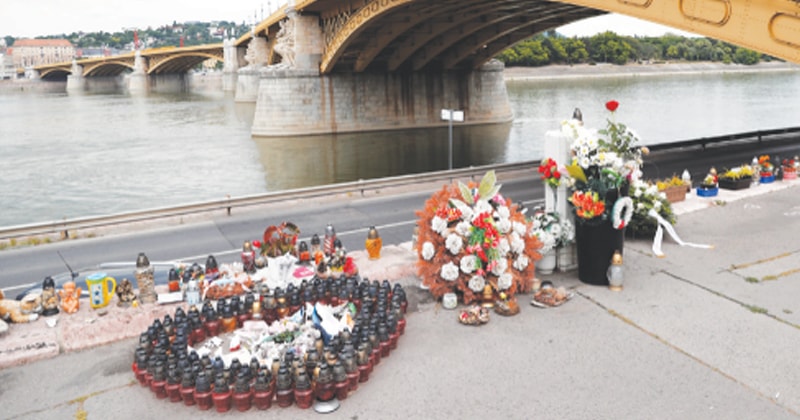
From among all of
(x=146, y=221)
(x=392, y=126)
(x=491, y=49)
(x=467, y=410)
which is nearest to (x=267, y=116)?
(x=392, y=126)

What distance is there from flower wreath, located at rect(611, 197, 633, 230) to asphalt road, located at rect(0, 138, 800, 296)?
213 inches

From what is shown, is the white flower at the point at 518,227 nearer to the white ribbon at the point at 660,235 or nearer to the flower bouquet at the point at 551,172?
the flower bouquet at the point at 551,172

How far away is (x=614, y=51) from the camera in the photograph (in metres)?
119

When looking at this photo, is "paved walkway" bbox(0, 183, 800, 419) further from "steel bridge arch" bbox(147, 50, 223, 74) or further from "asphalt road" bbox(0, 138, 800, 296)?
"steel bridge arch" bbox(147, 50, 223, 74)

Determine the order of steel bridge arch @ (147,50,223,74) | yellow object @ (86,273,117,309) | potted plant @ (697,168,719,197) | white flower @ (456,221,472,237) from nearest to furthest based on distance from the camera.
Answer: yellow object @ (86,273,117,309), white flower @ (456,221,472,237), potted plant @ (697,168,719,197), steel bridge arch @ (147,50,223,74)

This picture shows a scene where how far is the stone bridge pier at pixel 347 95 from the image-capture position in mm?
43438

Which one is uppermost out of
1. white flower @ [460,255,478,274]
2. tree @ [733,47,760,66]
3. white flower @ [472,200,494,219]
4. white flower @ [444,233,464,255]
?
tree @ [733,47,760,66]

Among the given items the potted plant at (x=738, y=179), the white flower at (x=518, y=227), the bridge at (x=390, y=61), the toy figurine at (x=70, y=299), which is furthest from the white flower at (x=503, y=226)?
the bridge at (x=390, y=61)

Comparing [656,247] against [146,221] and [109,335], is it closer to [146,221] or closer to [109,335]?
[109,335]

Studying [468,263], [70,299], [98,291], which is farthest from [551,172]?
[70,299]

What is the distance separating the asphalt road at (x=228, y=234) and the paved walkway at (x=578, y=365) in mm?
4988

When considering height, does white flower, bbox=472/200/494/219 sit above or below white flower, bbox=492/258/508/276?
above

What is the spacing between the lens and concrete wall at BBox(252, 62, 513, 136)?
143ft

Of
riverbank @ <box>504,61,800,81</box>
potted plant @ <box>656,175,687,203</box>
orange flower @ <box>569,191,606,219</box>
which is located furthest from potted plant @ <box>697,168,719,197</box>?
riverbank @ <box>504,61,800,81</box>
